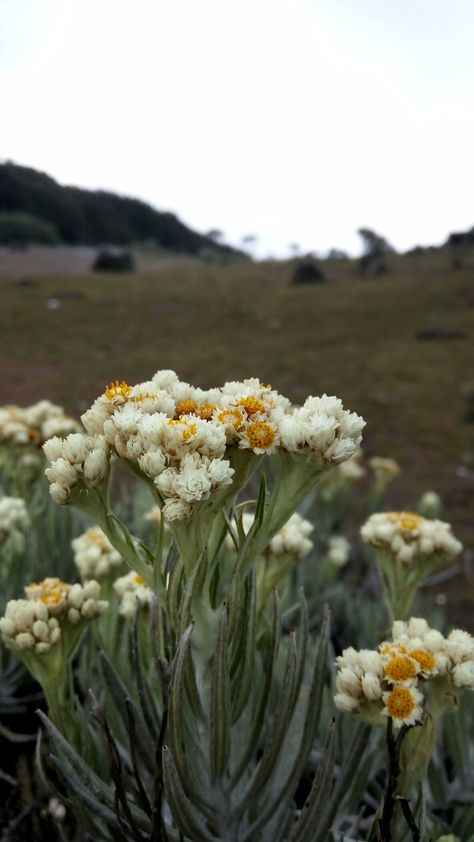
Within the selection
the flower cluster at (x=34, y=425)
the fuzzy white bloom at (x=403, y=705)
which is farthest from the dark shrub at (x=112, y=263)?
the fuzzy white bloom at (x=403, y=705)

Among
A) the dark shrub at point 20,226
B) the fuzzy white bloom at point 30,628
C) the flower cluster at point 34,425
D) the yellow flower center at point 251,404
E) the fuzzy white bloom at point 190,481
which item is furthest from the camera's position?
the dark shrub at point 20,226

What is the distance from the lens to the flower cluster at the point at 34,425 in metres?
2.35

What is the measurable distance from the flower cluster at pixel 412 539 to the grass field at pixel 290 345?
15.6ft

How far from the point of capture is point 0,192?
113 inches

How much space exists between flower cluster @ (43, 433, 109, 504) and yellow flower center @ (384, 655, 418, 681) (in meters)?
0.52

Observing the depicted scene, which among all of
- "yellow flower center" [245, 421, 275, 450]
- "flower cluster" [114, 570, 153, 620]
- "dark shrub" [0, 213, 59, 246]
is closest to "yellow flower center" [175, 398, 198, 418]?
"yellow flower center" [245, 421, 275, 450]

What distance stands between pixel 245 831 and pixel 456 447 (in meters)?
8.37

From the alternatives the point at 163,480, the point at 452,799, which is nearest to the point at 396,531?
the point at 452,799

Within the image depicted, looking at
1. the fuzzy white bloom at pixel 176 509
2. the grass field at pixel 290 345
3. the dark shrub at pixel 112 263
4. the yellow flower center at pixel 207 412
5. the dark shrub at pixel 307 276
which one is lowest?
the grass field at pixel 290 345

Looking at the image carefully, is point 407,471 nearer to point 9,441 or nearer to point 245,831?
point 9,441

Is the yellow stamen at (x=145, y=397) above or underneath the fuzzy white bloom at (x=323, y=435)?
above

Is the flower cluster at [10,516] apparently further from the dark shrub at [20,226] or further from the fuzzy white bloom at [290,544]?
the dark shrub at [20,226]

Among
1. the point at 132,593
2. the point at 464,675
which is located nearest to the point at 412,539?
the point at 464,675

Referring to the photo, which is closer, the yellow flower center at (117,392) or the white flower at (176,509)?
the white flower at (176,509)
